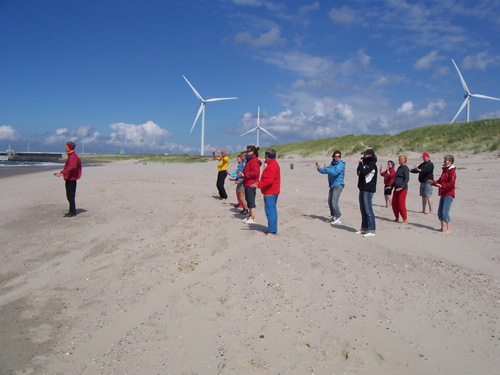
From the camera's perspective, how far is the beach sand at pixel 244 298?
12.4 feet

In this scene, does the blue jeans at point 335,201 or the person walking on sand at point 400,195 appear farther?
the person walking on sand at point 400,195

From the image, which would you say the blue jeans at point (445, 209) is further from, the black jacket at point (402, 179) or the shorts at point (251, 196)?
the shorts at point (251, 196)

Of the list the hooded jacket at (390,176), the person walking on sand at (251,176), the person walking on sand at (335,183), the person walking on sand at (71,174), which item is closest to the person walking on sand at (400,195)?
the hooded jacket at (390,176)

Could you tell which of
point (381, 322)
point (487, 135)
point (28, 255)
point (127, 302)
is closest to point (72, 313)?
point (127, 302)

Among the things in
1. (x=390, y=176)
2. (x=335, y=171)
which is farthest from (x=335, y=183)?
(x=390, y=176)

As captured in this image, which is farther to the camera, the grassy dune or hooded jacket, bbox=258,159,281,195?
the grassy dune

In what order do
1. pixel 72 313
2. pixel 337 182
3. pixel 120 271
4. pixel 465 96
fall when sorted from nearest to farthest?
pixel 72 313
pixel 120 271
pixel 337 182
pixel 465 96

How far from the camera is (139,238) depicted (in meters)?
7.70

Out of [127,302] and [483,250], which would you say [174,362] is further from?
[483,250]

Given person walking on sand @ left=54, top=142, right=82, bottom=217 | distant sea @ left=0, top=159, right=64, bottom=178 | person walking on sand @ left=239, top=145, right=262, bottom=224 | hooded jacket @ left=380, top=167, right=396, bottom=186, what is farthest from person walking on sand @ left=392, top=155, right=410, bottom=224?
distant sea @ left=0, top=159, right=64, bottom=178

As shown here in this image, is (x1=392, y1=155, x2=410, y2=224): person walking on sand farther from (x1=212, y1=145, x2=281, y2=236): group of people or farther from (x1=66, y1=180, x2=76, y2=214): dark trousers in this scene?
(x1=66, y1=180, x2=76, y2=214): dark trousers

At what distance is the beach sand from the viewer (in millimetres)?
3785

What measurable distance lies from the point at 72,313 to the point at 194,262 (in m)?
2.07

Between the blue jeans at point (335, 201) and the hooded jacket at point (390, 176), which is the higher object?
the hooded jacket at point (390, 176)
